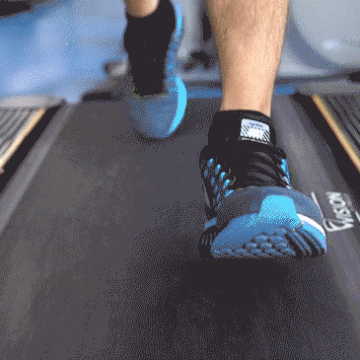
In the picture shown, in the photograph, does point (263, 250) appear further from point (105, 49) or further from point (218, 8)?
point (105, 49)

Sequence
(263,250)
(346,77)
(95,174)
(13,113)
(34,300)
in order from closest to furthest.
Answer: (263,250) → (34,300) → (95,174) → (13,113) → (346,77)

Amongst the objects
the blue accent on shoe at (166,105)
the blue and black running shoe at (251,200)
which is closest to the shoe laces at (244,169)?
the blue and black running shoe at (251,200)

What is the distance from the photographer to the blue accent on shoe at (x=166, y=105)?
3.52 feet

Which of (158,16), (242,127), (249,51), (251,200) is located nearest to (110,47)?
(158,16)

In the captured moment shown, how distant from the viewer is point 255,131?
607 mm

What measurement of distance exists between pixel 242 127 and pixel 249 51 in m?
0.19

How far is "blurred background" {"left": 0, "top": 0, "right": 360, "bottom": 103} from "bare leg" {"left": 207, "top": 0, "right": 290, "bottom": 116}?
3.05 feet

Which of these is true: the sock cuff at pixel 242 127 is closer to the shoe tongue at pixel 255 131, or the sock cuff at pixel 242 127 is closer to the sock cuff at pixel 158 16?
the shoe tongue at pixel 255 131

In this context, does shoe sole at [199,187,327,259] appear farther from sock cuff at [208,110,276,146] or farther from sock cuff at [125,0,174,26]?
sock cuff at [125,0,174,26]

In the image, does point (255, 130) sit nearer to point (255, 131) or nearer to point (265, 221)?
point (255, 131)

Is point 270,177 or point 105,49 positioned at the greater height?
point 270,177

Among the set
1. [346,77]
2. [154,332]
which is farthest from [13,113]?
[346,77]

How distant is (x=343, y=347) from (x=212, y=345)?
0.71 ft

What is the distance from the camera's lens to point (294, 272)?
2.15 feet
